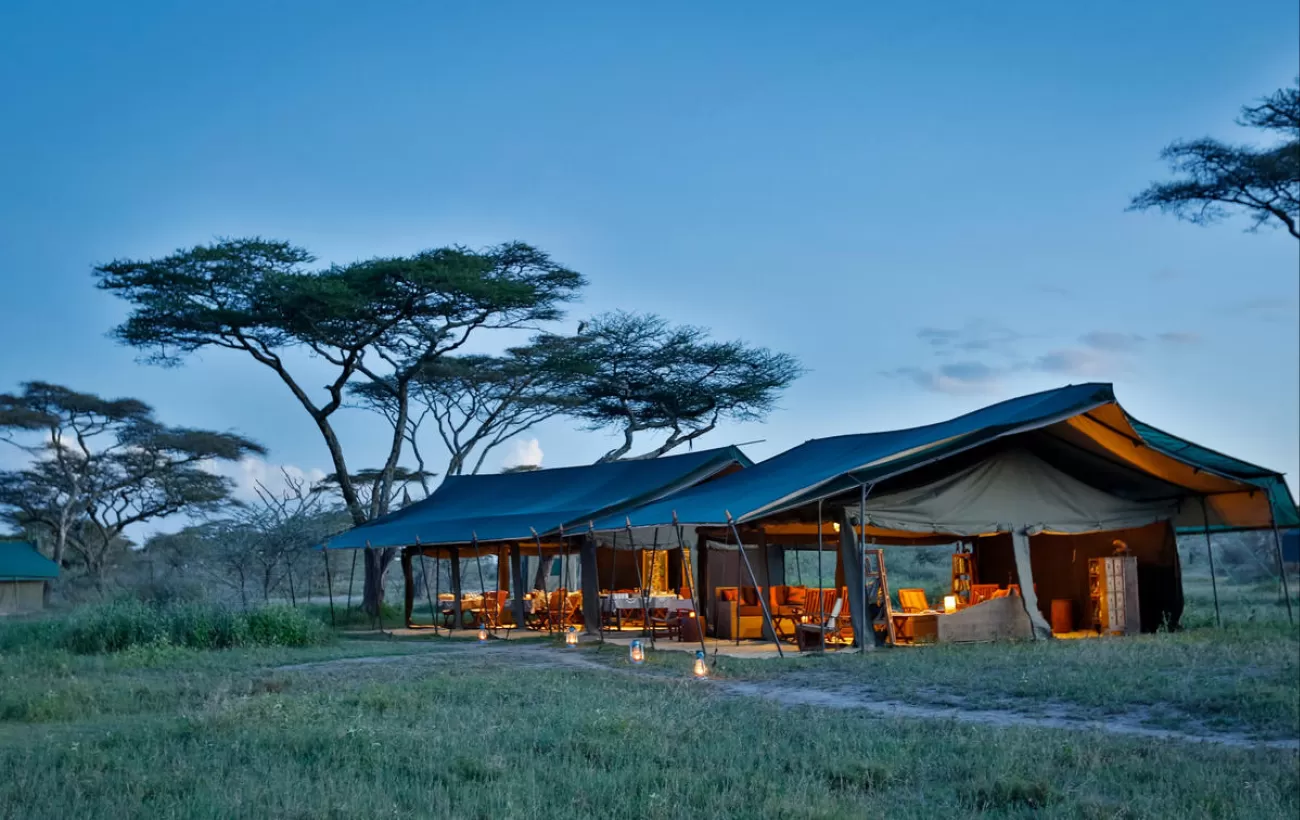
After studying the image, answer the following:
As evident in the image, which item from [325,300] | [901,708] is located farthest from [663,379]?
[901,708]

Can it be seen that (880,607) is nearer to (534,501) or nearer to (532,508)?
(532,508)

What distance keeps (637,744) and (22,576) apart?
90.1 ft

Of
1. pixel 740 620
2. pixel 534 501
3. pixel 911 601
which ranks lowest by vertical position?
pixel 740 620

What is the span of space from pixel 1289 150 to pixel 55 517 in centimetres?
3196

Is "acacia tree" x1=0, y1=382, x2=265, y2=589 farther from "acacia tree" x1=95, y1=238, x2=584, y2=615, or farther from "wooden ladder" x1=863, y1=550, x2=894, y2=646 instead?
"wooden ladder" x1=863, y1=550, x2=894, y2=646

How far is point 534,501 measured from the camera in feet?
71.1

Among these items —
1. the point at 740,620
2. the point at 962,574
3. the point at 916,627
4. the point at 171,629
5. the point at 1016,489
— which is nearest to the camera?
the point at 916,627

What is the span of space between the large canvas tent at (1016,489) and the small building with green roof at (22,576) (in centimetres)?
1914

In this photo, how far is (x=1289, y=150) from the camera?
2059cm

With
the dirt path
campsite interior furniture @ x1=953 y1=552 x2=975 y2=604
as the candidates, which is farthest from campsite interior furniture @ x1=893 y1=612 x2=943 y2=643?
the dirt path

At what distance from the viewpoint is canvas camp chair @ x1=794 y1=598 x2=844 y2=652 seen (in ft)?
50.2

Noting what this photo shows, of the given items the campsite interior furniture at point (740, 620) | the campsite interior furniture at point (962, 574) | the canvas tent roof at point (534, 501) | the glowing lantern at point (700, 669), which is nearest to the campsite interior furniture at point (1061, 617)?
the campsite interior furniture at point (962, 574)

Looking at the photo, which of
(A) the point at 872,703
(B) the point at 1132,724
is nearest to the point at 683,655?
(A) the point at 872,703

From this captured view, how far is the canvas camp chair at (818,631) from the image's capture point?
50.2 ft
